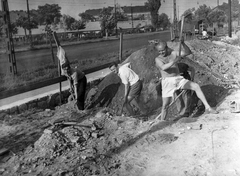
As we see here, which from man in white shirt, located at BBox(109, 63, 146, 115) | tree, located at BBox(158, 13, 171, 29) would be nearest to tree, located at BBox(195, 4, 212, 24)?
tree, located at BBox(158, 13, 171, 29)

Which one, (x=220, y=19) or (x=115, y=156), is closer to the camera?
(x=115, y=156)

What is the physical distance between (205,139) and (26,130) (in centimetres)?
352

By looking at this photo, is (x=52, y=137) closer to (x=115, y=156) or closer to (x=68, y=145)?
(x=68, y=145)

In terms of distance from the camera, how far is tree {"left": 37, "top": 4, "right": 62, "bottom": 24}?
1291 cm

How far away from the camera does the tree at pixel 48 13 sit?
12914mm

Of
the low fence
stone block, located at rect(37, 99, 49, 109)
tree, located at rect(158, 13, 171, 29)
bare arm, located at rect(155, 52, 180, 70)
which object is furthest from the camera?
tree, located at rect(158, 13, 171, 29)

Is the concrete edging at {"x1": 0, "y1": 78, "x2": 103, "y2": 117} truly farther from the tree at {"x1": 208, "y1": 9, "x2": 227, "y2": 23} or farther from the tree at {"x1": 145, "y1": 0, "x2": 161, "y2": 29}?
the tree at {"x1": 208, "y1": 9, "x2": 227, "y2": 23}

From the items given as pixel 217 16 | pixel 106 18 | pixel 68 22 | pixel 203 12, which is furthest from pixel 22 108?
pixel 203 12

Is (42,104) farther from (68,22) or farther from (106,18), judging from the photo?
(106,18)

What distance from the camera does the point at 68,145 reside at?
429 centimetres

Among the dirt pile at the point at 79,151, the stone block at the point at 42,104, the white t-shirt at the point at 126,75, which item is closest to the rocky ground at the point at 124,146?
the dirt pile at the point at 79,151

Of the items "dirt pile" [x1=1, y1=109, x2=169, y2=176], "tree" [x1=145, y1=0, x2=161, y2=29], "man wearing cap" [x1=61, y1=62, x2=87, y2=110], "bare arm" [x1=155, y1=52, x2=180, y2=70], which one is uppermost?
"tree" [x1=145, y1=0, x2=161, y2=29]

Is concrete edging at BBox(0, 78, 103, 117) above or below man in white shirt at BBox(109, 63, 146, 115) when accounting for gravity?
below

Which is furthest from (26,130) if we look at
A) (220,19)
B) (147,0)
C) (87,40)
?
(220,19)
